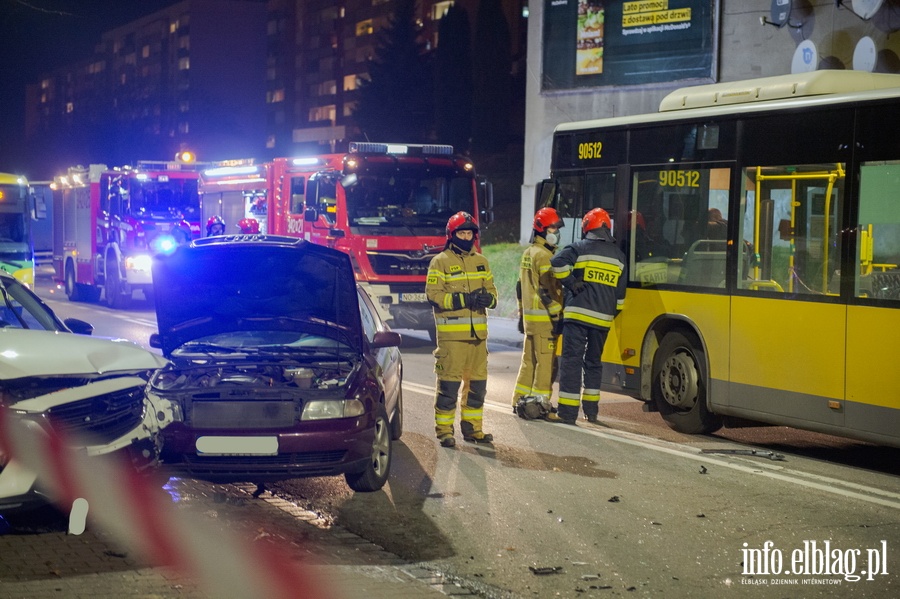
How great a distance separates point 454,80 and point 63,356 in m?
73.3

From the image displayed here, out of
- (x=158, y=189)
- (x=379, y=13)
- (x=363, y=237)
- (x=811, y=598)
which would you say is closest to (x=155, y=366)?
(x=811, y=598)

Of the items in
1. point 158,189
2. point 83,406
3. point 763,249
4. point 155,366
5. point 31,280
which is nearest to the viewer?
point 83,406

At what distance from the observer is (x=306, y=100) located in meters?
Answer: 113

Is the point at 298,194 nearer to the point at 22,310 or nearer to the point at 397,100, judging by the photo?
the point at 22,310

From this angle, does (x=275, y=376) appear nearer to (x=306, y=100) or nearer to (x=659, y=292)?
(x=659, y=292)

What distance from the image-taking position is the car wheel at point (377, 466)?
7695 mm

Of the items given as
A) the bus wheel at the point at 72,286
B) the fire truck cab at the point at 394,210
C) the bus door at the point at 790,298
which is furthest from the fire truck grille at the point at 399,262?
the bus wheel at the point at 72,286

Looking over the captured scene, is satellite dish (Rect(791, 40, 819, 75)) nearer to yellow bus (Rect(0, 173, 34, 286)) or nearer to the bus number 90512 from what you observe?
the bus number 90512

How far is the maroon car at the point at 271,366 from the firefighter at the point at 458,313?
401 millimetres

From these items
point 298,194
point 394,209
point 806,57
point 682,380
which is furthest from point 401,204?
point 806,57

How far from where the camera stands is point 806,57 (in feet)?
79.7

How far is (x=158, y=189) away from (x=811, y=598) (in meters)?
22.9

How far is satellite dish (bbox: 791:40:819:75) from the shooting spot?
24.1m

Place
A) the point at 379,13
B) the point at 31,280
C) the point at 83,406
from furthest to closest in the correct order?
the point at 379,13
the point at 31,280
the point at 83,406
